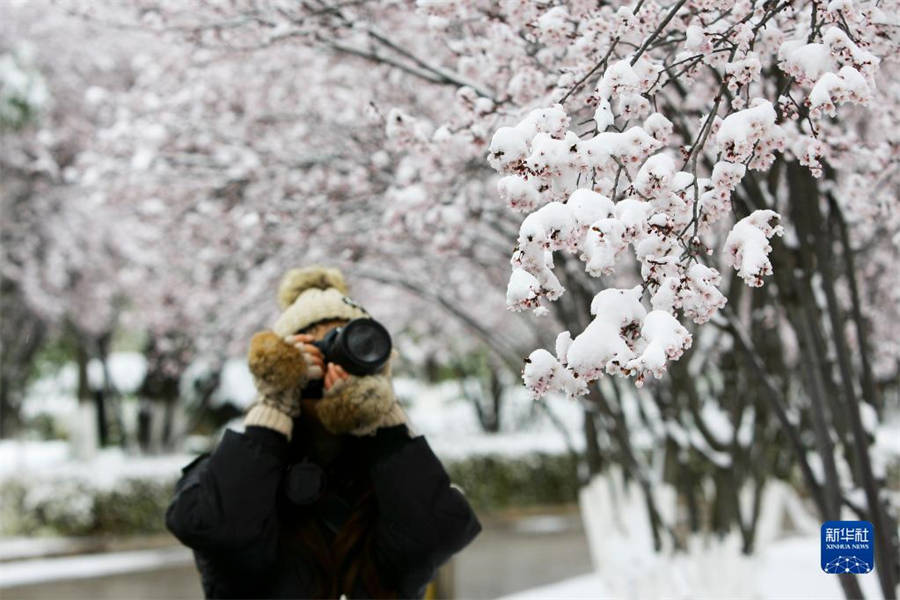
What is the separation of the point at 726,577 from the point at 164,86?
222 inches

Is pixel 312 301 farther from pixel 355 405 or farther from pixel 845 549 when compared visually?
pixel 845 549

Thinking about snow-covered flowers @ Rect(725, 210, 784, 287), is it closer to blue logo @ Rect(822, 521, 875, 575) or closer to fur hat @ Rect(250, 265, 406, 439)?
fur hat @ Rect(250, 265, 406, 439)

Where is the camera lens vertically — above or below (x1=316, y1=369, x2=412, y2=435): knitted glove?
above

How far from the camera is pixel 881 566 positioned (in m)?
3.95

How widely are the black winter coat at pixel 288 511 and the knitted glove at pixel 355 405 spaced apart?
3.0 inches

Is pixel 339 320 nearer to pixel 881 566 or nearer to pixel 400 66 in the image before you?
pixel 400 66

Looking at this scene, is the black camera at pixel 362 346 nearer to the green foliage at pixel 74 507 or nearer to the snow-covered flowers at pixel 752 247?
the snow-covered flowers at pixel 752 247

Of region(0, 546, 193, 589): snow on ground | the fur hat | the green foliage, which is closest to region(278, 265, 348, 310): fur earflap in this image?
the fur hat

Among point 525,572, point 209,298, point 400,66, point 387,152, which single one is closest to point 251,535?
point 400,66

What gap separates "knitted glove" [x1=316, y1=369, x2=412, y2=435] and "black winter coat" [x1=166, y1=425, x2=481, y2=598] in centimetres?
8

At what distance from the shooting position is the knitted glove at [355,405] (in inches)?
105

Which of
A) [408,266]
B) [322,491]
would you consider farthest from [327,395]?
[408,266]

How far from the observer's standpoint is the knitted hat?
3027mm

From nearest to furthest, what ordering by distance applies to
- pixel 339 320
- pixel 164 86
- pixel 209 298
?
1. pixel 339 320
2. pixel 164 86
3. pixel 209 298
